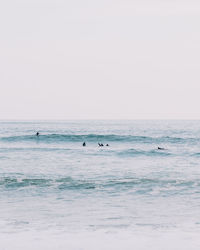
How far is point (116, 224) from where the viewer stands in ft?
41.8

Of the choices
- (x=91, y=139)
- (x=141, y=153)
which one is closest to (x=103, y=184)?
(x=141, y=153)

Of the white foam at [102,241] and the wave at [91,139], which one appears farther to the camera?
the wave at [91,139]

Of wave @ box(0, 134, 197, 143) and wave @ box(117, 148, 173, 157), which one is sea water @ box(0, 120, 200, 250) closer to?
wave @ box(117, 148, 173, 157)

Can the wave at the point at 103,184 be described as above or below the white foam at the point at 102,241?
below

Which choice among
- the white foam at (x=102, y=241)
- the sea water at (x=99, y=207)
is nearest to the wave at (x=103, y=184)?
the sea water at (x=99, y=207)

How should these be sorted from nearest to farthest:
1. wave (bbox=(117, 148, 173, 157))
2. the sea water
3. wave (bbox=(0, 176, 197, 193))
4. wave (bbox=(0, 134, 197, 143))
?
the sea water < wave (bbox=(0, 176, 197, 193)) < wave (bbox=(117, 148, 173, 157)) < wave (bbox=(0, 134, 197, 143))

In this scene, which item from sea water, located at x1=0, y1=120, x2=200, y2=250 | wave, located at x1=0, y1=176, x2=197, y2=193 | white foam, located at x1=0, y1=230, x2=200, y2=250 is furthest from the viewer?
wave, located at x1=0, y1=176, x2=197, y2=193

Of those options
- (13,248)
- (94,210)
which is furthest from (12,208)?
(13,248)

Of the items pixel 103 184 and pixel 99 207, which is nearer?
pixel 99 207

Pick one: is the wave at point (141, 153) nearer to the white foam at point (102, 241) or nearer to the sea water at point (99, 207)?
the sea water at point (99, 207)

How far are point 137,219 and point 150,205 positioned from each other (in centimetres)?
248

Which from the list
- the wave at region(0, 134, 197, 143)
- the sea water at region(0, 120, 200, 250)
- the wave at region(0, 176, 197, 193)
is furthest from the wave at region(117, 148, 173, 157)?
the wave at region(0, 134, 197, 143)

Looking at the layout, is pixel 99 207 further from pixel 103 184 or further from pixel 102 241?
pixel 103 184

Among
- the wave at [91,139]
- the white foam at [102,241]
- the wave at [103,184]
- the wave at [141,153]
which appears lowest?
the wave at [91,139]
